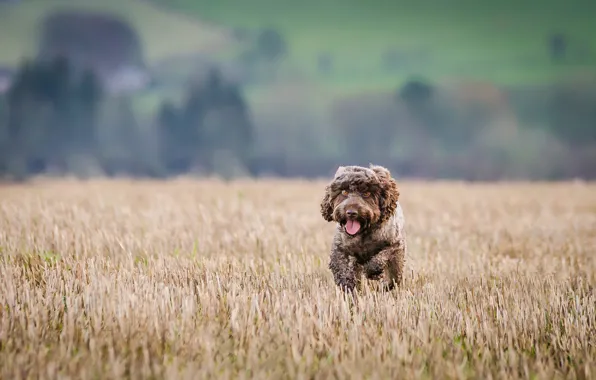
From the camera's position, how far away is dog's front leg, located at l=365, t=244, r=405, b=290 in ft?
18.9

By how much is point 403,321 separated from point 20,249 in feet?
18.3

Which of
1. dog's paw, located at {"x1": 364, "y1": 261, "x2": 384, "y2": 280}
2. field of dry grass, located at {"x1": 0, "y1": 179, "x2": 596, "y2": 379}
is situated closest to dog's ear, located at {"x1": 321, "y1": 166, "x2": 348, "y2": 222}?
dog's paw, located at {"x1": 364, "y1": 261, "x2": 384, "y2": 280}

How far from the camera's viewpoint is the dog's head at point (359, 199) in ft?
17.1

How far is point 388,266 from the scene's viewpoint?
604 centimetres

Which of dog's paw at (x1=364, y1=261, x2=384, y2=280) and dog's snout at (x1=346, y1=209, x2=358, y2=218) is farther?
dog's paw at (x1=364, y1=261, x2=384, y2=280)

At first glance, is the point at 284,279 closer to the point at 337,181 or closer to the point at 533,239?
the point at 337,181

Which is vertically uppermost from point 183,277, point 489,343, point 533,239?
point 533,239

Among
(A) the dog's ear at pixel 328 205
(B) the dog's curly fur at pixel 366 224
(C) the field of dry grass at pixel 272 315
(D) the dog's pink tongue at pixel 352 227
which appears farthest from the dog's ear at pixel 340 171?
(C) the field of dry grass at pixel 272 315

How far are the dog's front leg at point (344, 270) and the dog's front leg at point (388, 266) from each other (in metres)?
0.16

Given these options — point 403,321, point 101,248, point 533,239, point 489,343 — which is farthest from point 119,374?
point 533,239

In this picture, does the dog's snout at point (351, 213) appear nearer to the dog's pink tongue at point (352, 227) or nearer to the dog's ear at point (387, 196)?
the dog's pink tongue at point (352, 227)

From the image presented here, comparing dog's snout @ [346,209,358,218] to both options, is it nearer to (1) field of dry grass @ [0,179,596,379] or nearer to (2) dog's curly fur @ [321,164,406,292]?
(2) dog's curly fur @ [321,164,406,292]

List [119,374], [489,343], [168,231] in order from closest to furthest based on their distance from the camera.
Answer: [119,374], [489,343], [168,231]

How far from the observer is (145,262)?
7.33 meters
